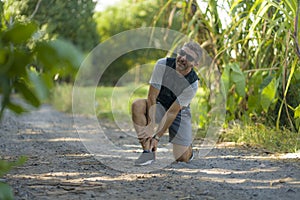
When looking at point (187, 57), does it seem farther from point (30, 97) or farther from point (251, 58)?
point (30, 97)

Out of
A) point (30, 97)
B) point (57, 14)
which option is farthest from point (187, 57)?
point (57, 14)

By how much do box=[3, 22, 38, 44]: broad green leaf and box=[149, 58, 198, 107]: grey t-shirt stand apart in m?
1.97

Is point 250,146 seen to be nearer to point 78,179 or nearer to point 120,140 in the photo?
point 120,140

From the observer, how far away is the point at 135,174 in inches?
115

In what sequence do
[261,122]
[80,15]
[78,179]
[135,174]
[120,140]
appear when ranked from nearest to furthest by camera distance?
[78,179], [135,174], [261,122], [120,140], [80,15]

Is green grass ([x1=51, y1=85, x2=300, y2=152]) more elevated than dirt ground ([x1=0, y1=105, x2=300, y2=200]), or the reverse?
green grass ([x1=51, y1=85, x2=300, y2=152])

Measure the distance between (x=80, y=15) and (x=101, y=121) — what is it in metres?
2.26

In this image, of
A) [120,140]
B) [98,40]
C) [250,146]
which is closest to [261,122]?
[250,146]

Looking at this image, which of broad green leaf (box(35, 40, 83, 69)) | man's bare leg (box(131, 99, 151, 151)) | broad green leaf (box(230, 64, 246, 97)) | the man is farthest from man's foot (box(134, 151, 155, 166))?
broad green leaf (box(35, 40, 83, 69))

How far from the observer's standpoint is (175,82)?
3.45m

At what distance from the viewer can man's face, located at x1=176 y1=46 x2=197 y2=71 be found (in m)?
3.32

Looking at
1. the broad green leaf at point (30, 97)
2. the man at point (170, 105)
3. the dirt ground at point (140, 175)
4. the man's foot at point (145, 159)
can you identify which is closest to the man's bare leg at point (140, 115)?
the man at point (170, 105)

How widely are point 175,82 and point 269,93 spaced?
30.1 inches

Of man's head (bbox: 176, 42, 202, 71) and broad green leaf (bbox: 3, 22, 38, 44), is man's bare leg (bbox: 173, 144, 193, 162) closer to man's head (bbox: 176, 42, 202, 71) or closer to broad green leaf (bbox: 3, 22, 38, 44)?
man's head (bbox: 176, 42, 202, 71)
